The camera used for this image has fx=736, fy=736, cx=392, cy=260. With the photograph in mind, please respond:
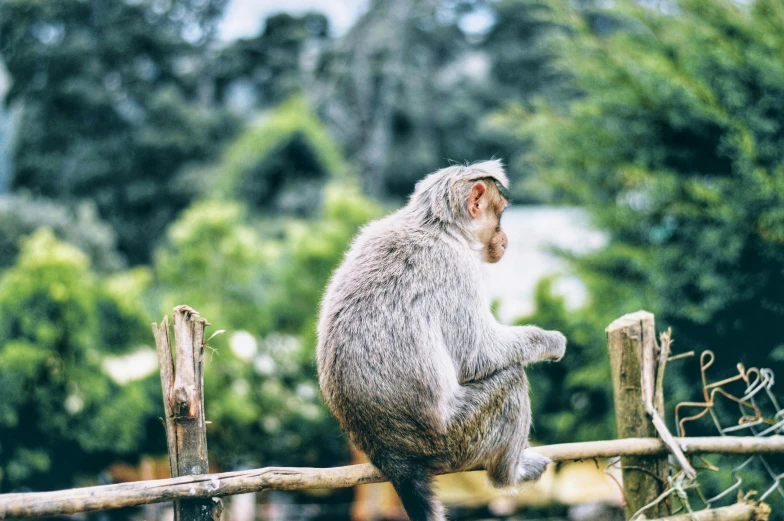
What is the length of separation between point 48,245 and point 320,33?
52.4 ft

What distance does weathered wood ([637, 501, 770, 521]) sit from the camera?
8.53 feet

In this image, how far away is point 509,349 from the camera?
2.80m

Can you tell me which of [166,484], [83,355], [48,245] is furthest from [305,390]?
[166,484]

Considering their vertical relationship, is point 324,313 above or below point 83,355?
below

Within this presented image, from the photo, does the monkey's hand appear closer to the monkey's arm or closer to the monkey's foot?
the monkey's arm

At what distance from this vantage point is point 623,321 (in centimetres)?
280

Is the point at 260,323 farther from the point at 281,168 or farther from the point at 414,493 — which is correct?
the point at 414,493

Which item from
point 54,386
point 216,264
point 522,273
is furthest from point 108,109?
point 54,386

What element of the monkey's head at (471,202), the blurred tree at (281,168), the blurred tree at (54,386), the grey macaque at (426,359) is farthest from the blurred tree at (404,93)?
the grey macaque at (426,359)

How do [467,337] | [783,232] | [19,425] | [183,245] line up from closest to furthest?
[467,337]
[783,232]
[19,425]
[183,245]

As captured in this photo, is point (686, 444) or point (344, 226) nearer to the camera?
point (686, 444)

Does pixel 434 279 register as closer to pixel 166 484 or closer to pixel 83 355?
pixel 166 484

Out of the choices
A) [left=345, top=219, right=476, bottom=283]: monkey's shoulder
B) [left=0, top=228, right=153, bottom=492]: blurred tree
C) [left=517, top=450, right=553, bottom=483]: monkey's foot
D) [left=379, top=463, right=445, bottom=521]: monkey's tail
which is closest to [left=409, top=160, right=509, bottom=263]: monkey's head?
[left=345, top=219, right=476, bottom=283]: monkey's shoulder

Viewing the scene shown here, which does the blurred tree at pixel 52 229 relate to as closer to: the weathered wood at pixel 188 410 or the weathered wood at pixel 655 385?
the weathered wood at pixel 188 410
